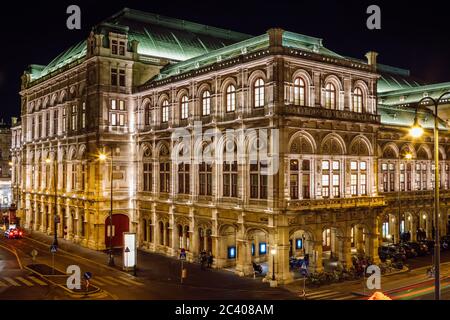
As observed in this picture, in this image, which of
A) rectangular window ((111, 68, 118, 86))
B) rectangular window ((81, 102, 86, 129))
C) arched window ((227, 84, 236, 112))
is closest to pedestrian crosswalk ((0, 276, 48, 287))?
arched window ((227, 84, 236, 112))

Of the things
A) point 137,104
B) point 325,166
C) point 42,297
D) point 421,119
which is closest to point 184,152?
point 137,104

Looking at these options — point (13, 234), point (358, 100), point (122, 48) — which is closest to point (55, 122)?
point (13, 234)

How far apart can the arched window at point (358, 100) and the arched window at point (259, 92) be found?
10138mm

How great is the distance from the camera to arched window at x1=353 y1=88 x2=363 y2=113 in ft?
157

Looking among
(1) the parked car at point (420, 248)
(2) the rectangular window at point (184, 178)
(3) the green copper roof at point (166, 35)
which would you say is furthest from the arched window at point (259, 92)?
(1) the parked car at point (420, 248)

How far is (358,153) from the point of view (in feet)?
157

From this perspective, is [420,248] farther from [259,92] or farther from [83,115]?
[83,115]

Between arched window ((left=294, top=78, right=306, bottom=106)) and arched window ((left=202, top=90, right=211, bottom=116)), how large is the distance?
963cm

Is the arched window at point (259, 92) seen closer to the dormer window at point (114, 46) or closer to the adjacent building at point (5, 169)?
the dormer window at point (114, 46)

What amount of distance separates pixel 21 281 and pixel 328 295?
23.7m

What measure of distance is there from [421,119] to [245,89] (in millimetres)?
31840

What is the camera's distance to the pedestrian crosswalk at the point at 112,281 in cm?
3982

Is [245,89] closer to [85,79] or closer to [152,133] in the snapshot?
[152,133]

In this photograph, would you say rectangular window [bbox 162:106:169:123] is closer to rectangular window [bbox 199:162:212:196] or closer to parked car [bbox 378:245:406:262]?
rectangular window [bbox 199:162:212:196]
